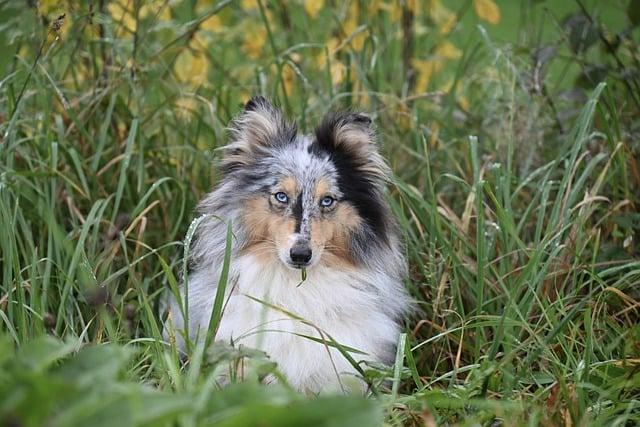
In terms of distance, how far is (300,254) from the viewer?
3.68 meters

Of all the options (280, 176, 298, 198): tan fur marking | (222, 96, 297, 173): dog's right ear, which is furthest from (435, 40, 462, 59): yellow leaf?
(280, 176, 298, 198): tan fur marking

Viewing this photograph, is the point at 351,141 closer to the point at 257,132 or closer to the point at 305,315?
the point at 257,132

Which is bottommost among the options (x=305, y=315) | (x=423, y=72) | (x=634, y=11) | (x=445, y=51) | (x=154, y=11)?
(x=305, y=315)

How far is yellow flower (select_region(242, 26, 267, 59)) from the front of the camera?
600 cm

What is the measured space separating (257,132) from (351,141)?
15.8 inches

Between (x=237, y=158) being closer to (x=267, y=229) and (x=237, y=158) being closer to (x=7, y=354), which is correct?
(x=267, y=229)

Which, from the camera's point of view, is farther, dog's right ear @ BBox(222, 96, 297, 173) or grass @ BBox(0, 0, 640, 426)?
dog's right ear @ BBox(222, 96, 297, 173)

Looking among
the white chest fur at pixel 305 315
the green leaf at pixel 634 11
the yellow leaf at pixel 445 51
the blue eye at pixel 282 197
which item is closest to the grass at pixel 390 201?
the yellow leaf at pixel 445 51

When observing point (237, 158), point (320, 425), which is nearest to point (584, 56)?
point (237, 158)

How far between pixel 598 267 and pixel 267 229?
5.18 ft

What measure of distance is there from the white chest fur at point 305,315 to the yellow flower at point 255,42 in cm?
239

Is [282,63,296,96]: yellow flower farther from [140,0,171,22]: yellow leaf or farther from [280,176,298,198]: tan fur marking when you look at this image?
[280,176,298,198]: tan fur marking

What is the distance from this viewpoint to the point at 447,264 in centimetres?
425

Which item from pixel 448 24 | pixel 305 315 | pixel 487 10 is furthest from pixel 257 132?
pixel 448 24
